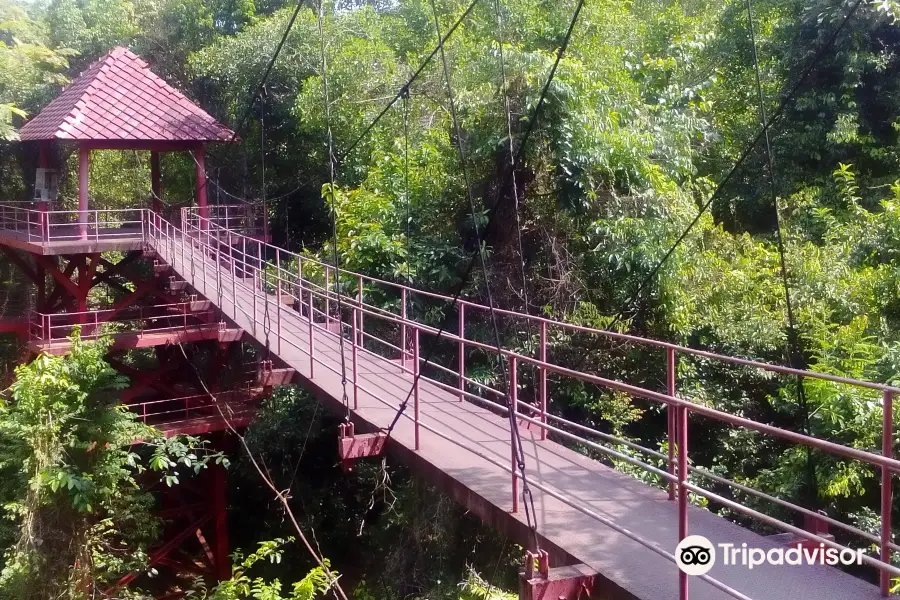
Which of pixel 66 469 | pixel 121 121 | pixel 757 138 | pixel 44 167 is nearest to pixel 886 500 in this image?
pixel 757 138

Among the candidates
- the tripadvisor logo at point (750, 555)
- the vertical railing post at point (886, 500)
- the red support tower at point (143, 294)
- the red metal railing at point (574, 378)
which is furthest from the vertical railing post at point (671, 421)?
the red support tower at point (143, 294)

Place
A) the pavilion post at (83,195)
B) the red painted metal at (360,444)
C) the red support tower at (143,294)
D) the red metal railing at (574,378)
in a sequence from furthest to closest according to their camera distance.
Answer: the pavilion post at (83,195) → the red support tower at (143,294) → the red painted metal at (360,444) → the red metal railing at (574,378)

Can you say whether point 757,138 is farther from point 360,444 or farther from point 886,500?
point 360,444

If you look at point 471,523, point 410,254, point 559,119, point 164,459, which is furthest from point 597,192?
point 164,459

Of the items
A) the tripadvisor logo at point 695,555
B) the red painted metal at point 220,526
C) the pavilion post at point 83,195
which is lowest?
the red painted metal at point 220,526

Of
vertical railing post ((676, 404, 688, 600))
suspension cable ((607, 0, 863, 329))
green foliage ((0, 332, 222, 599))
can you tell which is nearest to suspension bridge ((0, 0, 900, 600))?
vertical railing post ((676, 404, 688, 600))

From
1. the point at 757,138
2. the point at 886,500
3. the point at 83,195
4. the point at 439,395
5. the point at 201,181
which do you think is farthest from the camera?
the point at 201,181

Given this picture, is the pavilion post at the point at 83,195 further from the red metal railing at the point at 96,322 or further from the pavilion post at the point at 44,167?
the red metal railing at the point at 96,322
